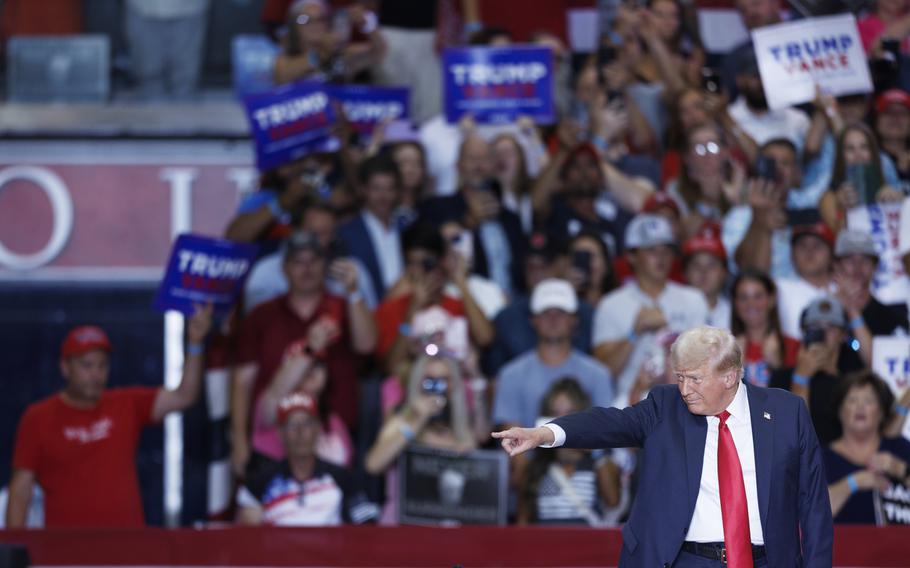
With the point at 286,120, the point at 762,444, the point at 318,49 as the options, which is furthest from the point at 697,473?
the point at 318,49

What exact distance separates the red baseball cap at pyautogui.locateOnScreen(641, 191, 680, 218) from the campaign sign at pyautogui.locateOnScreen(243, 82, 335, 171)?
191 cm

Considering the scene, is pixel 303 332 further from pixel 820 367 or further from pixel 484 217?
pixel 820 367

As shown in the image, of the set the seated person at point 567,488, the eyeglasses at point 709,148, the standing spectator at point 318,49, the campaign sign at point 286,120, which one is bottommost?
the seated person at point 567,488

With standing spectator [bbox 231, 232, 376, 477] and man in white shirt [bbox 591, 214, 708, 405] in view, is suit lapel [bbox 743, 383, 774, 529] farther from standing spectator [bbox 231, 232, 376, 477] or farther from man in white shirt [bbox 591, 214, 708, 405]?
standing spectator [bbox 231, 232, 376, 477]

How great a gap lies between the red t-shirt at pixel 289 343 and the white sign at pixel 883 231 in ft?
9.27

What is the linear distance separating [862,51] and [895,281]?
147 centimetres

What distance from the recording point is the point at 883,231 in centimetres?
933

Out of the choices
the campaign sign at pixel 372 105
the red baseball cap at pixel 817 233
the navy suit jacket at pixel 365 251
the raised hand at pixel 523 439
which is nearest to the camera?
the raised hand at pixel 523 439

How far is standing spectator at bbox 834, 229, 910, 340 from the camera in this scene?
8.79 m

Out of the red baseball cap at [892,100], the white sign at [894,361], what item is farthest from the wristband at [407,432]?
the red baseball cap at [892,100]

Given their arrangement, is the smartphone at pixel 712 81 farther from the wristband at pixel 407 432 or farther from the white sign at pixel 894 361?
the wristband at pixel 407 432

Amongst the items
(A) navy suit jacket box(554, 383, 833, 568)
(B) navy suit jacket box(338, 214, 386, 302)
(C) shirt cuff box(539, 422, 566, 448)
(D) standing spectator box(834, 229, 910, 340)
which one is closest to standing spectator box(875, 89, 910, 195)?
(D) standing spectator box(834, 229, 910, 340)

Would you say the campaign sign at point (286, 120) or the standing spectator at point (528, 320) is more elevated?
the campaign sign at point (286, 120)

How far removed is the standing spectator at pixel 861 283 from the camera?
8.79 m
